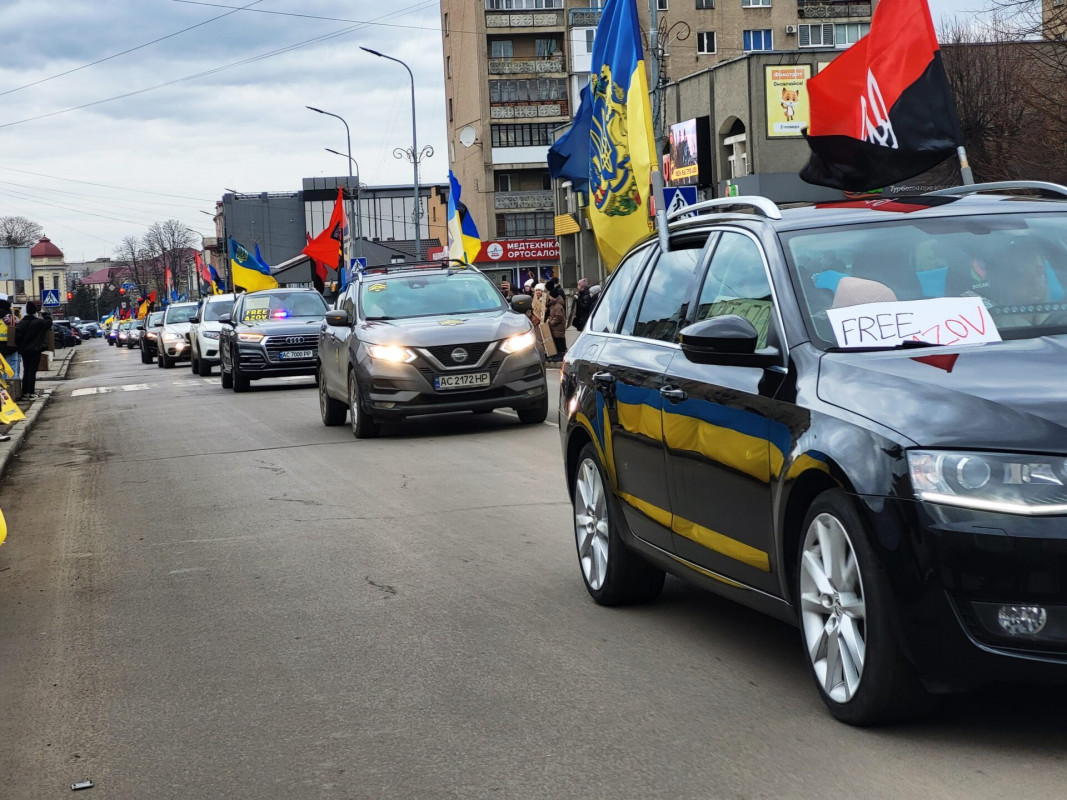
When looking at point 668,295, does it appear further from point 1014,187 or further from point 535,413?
point 535,413

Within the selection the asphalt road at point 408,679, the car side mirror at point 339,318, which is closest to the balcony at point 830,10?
the car side mirror at point 339,318

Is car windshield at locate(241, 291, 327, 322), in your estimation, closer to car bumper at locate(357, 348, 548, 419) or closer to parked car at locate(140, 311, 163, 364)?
car bumper at locate(357, 348, 548, 419)

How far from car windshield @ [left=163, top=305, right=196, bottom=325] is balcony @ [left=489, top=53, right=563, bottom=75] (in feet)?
139

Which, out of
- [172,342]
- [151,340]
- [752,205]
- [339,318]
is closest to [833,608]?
[752,205]

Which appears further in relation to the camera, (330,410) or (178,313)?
(178,313)

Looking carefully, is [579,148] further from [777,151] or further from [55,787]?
[777,151]

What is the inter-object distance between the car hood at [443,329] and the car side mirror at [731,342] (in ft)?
34.0

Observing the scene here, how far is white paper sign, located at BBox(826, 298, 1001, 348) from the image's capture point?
4820 mm

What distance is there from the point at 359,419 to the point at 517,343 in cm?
182

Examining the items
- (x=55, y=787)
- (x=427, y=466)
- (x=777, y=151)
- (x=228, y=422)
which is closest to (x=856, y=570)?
(x=55, y=787)

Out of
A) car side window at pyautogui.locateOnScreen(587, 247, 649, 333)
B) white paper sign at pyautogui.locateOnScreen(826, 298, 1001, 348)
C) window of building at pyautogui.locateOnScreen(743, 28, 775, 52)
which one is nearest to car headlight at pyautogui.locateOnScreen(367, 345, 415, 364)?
car side window at pyautogui.locateOnScreen(587, 247, 649, 333)

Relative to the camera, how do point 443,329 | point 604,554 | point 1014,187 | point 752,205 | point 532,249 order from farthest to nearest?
point 532,249 → point 443,329 → point 604,554 → point 1014,187 → point 752,205

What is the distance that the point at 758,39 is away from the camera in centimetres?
7488

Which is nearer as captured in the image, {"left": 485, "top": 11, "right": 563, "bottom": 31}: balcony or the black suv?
the black suv
